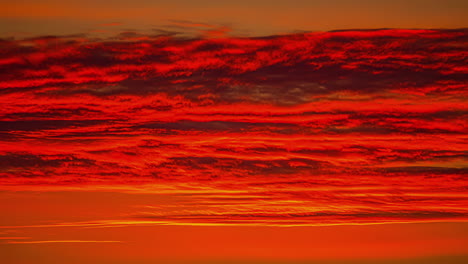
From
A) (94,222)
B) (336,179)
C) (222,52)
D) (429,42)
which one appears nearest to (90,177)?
(94,222)

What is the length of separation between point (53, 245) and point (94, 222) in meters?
0.52

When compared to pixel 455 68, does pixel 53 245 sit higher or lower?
lower

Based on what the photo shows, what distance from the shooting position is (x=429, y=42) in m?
8.42

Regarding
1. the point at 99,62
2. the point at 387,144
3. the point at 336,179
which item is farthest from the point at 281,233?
the point at 99,62

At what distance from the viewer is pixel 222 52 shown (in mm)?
8516

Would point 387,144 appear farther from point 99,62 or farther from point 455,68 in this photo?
point 99,62

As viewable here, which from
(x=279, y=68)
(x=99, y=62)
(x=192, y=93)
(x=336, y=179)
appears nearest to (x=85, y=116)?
(x=99, y=62)

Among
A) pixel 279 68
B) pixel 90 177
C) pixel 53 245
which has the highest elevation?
pixel 279 68

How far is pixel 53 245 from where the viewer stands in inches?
354

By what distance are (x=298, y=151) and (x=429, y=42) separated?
174 cm

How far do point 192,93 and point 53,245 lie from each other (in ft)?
7.30

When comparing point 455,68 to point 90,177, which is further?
point 90,177

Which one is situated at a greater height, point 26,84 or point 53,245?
point 26,84

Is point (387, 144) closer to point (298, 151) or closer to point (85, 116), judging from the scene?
point (298, 151)
